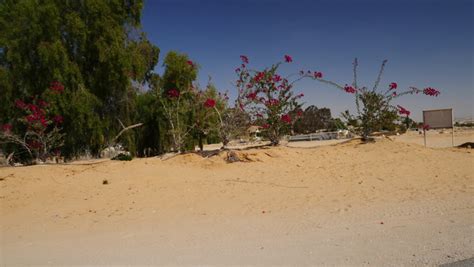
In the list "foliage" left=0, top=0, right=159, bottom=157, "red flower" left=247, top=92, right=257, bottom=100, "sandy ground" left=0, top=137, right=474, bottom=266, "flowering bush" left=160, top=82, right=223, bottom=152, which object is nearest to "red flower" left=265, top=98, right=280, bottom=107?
"red flower" left=247, top=92, right=257, bottom=100

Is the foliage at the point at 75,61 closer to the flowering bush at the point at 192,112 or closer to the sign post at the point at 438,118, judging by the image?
the flowering bush at the point at 192,112

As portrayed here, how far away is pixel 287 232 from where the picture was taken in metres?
5.39

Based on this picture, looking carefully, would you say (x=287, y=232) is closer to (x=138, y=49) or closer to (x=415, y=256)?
(x=415, y=256)

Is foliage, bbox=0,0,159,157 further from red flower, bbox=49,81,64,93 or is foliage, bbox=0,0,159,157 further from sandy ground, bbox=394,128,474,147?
sandy ground, bbox=394,128,474,147

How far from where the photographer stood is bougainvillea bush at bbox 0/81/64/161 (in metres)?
11.2

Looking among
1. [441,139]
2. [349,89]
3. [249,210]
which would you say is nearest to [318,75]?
[349,89]

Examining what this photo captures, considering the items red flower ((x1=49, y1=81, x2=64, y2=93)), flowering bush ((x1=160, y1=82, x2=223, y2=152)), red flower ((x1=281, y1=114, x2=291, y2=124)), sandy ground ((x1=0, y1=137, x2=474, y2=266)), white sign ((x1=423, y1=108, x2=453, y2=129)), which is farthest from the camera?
white sign ((x1=423, y1=108, x2=453, y2=129))

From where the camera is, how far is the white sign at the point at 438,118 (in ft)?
45.5

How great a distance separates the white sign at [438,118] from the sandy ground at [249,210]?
308cm

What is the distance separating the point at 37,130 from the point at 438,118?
13.4m

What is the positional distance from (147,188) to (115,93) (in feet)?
32.3

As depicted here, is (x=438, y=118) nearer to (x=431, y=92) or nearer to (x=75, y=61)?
(x=431, y=92)

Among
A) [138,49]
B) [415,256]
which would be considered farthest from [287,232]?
[138,49]

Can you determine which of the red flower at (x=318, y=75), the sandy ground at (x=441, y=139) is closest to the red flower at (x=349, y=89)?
the red flower at (x=318, y=75)
